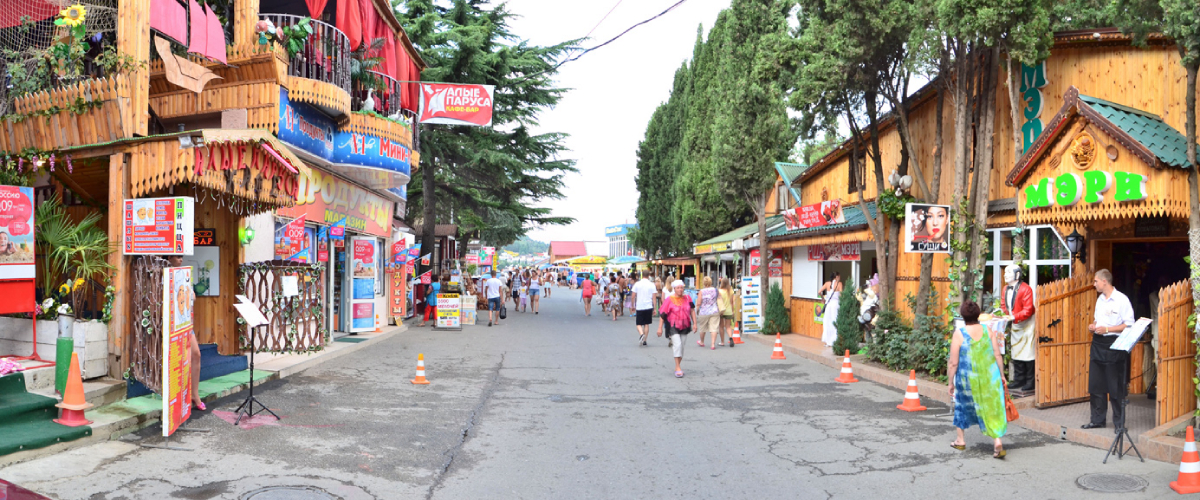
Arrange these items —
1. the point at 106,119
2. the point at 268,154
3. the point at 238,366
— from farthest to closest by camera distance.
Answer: the point at 238,366 → the point at 268,154 → the point at 106,119

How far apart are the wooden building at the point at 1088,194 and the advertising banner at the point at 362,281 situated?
35.6ft

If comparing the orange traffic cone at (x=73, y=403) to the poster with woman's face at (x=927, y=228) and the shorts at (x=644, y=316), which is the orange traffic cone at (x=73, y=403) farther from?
the shorts at (x=644, y=316)

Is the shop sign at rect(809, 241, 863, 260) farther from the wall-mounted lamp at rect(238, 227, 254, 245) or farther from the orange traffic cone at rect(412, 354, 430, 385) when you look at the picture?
the wall-mounted lamp at rect(238, 227, 254, 245)

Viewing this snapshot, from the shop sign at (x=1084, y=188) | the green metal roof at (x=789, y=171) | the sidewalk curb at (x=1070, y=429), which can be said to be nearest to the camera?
the sidewalk curb at (x=1070, y=429)

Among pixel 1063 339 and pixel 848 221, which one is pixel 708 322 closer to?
pixel 848 221

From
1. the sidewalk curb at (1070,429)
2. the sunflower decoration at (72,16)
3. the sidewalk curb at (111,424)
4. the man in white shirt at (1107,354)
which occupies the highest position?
the sunflower decoration at (72,16)

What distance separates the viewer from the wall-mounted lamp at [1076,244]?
10.7 meters

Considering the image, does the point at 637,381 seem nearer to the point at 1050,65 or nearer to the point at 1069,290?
the point at 1069,290

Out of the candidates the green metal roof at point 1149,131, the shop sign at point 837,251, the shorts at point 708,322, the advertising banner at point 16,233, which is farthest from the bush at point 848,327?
the advertising banner at point 16,233

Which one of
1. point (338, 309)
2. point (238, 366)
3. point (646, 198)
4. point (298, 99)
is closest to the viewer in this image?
point (238, 366)

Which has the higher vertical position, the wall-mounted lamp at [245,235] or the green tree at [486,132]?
the green tree at [486,132]

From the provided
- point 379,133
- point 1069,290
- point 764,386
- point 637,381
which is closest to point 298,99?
point 379,133

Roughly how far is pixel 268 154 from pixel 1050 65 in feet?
36.8

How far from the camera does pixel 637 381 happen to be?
12117 mm
